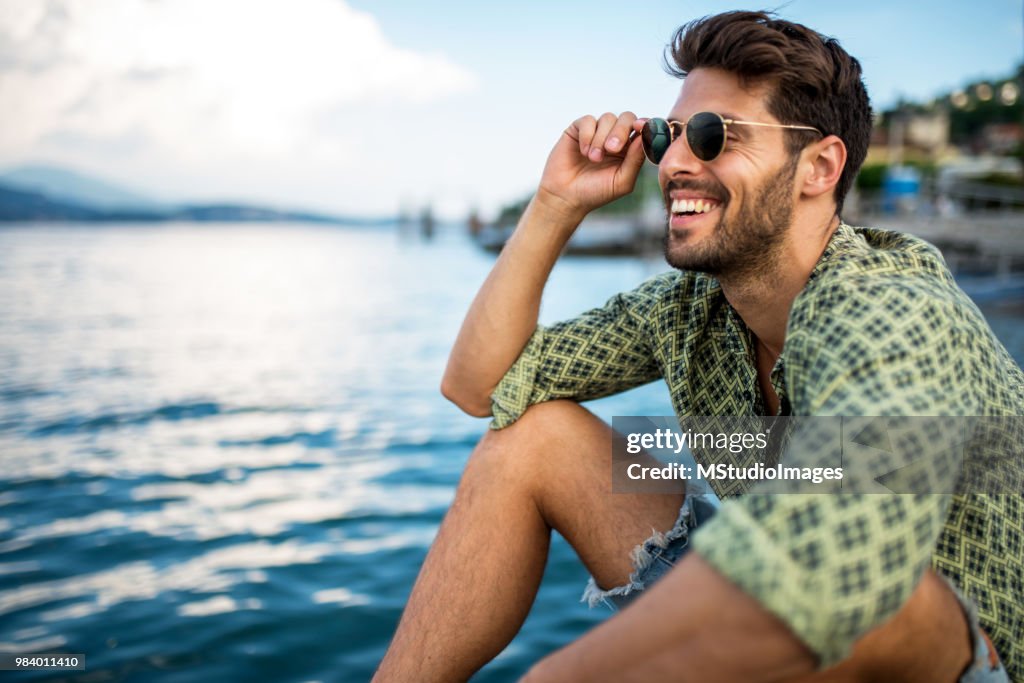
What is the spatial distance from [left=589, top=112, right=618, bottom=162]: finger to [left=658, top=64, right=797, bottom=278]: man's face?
13.7 inches

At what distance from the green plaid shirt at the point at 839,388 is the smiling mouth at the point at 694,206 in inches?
9.7

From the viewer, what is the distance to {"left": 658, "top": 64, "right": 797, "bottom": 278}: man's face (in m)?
1.80

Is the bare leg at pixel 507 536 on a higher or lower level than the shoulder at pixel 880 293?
lower

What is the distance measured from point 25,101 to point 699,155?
51.2 m

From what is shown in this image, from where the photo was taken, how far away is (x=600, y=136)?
217cm

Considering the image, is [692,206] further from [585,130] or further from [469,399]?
[469,399]

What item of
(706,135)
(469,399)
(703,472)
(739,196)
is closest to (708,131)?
(706,135)

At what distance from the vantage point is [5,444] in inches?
243

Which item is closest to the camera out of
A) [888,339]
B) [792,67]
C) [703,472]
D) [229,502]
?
[888,339]

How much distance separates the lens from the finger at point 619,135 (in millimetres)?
2139

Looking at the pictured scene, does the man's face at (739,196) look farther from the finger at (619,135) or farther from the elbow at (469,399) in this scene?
the elbow at (469,399)

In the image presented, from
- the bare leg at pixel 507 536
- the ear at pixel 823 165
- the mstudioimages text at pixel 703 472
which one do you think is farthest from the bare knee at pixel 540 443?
the ear at pixel 823 165

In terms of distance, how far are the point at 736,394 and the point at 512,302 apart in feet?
2.08

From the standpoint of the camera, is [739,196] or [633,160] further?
[633,160]
